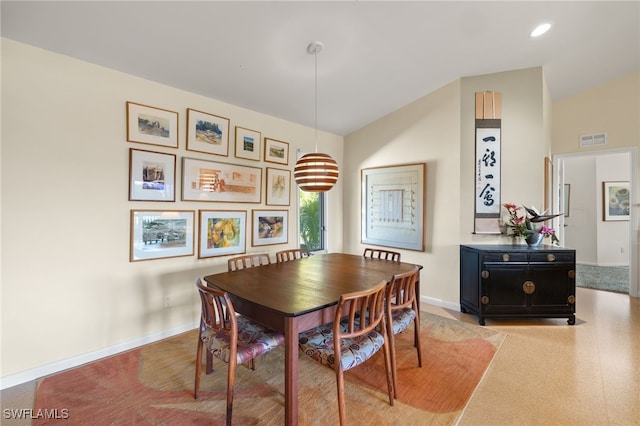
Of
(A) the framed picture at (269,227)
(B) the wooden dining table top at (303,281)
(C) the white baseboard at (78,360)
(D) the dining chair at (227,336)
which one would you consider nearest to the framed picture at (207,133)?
(A) the framed picture at (269,227)

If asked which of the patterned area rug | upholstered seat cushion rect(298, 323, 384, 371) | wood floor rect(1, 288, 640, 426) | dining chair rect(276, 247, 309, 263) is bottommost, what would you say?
wood floor rect(1, 288, 640, 426)

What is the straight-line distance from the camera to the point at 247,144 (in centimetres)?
360

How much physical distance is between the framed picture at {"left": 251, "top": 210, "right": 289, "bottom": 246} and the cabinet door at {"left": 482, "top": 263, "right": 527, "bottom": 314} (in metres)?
2.54

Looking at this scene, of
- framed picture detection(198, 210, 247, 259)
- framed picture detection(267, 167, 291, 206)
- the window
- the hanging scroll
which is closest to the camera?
framed picture detection(198, 210, 247, 259)

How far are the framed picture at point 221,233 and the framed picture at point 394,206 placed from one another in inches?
80.5

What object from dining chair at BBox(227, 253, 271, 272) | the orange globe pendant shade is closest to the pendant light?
the orange globe pendant shade

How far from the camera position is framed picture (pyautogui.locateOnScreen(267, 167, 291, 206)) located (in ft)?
12.7

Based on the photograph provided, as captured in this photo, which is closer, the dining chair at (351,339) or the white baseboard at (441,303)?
the dining chair at (351,339)

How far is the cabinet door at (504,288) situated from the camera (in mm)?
3229

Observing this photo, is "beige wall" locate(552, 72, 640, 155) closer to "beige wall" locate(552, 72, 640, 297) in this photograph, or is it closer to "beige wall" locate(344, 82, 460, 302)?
"beige wall" locate(552, 72, 640, 297)

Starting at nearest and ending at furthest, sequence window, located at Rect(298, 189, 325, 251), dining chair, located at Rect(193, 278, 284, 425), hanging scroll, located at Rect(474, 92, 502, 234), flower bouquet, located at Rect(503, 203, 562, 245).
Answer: dining chair, located at Rect(193, 278, 284, 425), flower bouquet, located at Rect(503, 203, 562, 245), hanging scroll, located at Rect(474, 92, 502, 234), window, located at Rect(298, 189, 325, 251)

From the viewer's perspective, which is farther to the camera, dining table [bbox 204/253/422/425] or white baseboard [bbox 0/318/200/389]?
white baseboard [bbox 0/318/200/389]

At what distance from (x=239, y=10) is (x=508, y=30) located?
8.32 feet

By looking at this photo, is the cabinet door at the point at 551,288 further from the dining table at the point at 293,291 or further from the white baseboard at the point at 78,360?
the white baseboard at the point at 78,360
